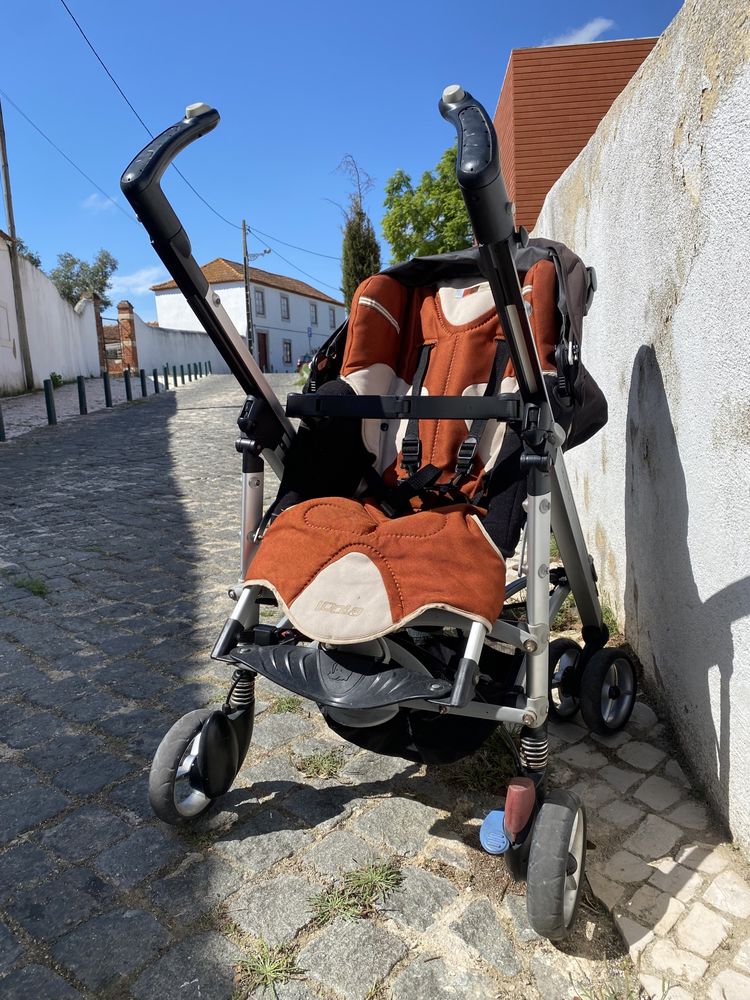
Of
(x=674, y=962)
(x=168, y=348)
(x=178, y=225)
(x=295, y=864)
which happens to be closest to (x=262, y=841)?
(x=295, y=864)

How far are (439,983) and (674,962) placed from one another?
58 cm

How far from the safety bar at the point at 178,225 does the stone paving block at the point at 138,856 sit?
1.50 meters

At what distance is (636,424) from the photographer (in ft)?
10.4

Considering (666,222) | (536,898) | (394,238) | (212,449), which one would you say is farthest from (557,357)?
(394,238)

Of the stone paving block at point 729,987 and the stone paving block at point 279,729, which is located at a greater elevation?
the stone paving block at point 729,987

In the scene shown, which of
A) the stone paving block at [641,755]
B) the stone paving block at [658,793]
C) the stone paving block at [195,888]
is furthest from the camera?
the stone paving block at [641,755]

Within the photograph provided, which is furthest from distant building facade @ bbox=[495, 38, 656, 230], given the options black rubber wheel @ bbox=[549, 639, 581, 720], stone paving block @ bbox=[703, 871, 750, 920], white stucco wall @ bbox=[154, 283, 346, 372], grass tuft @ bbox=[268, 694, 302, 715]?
white stucco wall @ bbox=[154, 283, 346, 372]

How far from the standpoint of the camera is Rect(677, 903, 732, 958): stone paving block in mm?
1861

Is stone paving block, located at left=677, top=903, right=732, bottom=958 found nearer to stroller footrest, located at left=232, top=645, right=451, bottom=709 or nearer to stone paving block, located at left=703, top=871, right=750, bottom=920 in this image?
stone paving block, located at left=703, top=871, right=750, bottom=920

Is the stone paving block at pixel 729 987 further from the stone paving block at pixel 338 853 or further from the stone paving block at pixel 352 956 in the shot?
the stone paving block at pixel 338 853

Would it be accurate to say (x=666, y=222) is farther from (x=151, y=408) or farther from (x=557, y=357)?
(x=151, y=408)

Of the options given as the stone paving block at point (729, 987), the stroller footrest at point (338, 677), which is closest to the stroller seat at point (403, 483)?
the stroller footrest at point (338, 677)

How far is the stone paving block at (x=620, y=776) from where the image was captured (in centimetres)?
257

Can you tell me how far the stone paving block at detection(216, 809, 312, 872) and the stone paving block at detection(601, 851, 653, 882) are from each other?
0.91m
